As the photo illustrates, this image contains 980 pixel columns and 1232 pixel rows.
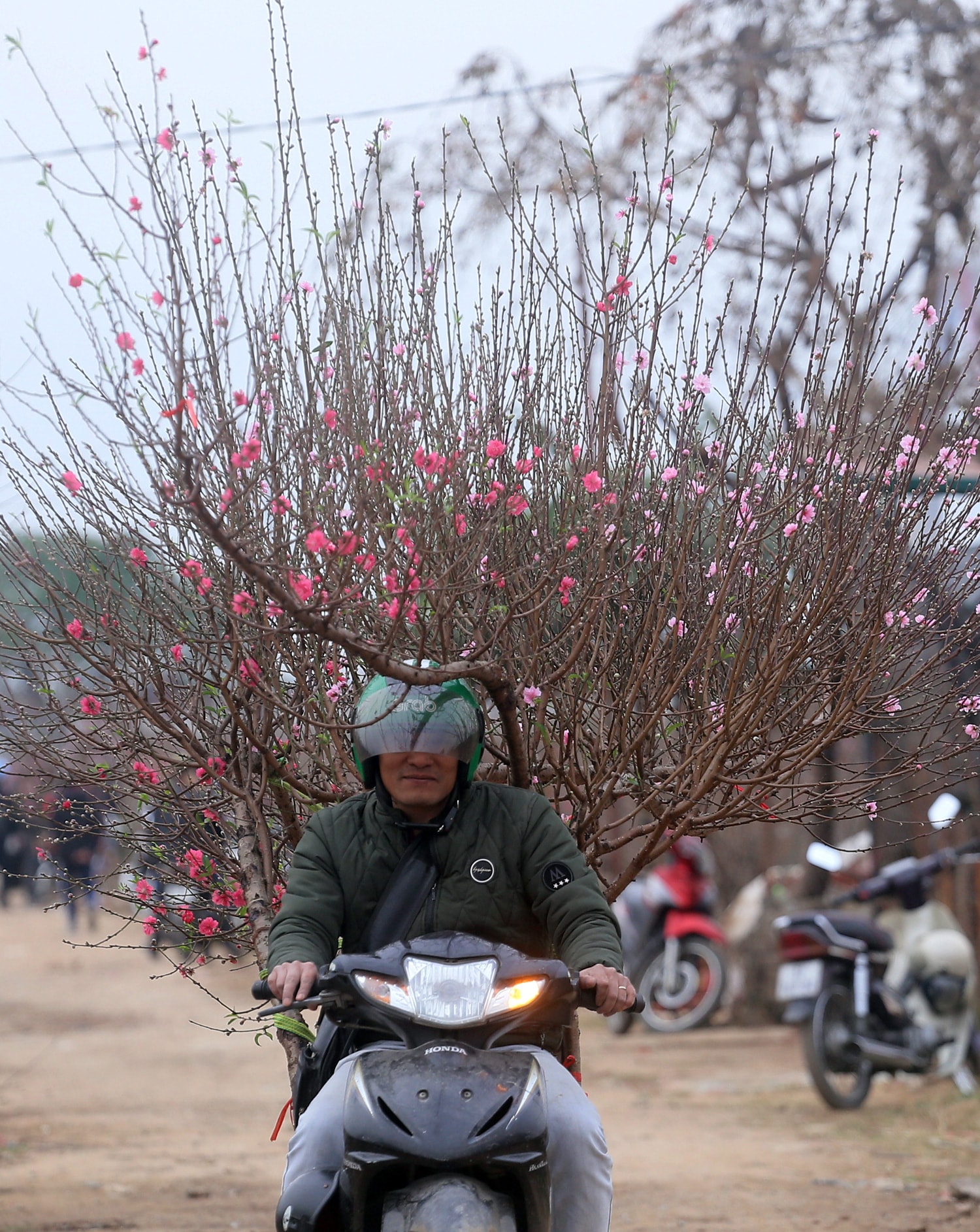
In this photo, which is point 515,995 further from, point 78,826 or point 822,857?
point 822,857

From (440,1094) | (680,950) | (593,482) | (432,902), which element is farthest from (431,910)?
(680,950)

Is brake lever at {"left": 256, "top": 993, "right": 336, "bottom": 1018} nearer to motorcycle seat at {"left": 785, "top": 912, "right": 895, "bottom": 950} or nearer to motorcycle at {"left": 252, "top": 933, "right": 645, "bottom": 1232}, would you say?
motorcycle at {"left": 252, "top": 933, "right": 645, "bottom": 1232}

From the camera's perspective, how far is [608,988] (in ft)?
11.1

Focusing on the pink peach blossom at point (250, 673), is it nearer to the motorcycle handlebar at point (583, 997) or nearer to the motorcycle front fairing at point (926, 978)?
the motorcycle handlebar at point (583, 997)

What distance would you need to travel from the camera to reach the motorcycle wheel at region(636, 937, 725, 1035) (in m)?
13.7

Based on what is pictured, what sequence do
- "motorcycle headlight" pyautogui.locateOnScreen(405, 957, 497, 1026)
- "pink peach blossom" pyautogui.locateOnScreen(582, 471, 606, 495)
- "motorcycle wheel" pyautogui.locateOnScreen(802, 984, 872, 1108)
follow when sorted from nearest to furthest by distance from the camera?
1. "motorcycle headlight" pyautogui.locateOnScreen(405, 957, 497, 1026)
2. "pink peach blossom" pyautogui.locateOnScreen(582, 471, 606, 495)
3. "motorcycle wheel" pyautogui.locateOnScreen(802, 984, 872, 1108)

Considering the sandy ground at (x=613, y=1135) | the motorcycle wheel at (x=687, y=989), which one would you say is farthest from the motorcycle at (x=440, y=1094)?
the motorcycle wheel at (x=687, y=989)

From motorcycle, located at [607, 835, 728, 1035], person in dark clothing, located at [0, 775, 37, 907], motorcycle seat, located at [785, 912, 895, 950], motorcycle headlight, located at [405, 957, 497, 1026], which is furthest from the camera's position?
person in dark clothing, located at [0, 775, 37, 907]

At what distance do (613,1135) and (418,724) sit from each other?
664 centimetres

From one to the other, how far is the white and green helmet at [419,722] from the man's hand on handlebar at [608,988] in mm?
614

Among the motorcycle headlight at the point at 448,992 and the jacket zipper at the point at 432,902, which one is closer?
the motorcycle headlight at the point at 448,992

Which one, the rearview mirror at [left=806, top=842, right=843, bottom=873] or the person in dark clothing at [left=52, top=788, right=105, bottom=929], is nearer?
the person in dark clothing at [left=52, top=788, right=105, bottom=929]

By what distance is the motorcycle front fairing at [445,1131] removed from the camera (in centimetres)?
304

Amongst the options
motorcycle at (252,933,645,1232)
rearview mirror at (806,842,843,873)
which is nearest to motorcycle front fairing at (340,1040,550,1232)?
motorcycle at (252,933,645,1232)
